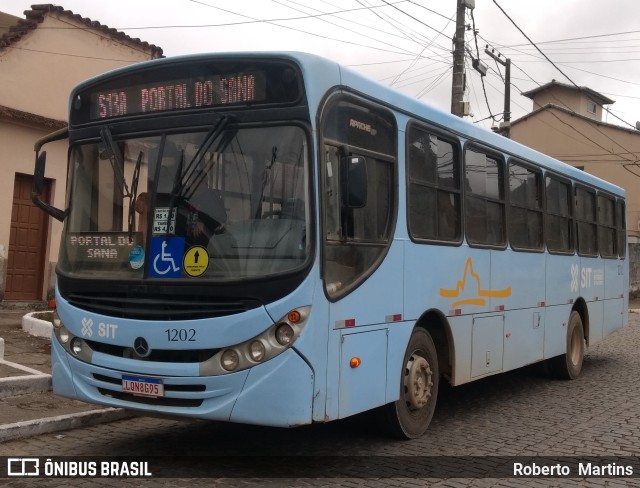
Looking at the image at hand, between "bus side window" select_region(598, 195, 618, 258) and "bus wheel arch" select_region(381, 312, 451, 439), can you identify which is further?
"bus side window" select_region(598, 195, 618, 258)

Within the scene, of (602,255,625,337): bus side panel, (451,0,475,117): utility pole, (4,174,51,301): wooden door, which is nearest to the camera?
(602,255,625,337): bus side panel

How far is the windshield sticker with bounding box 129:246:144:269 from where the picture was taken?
539 centimetres

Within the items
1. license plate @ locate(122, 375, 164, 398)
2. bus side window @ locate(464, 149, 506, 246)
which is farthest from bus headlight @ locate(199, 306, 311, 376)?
bus side window @ locate(464, 149, 506, 246)

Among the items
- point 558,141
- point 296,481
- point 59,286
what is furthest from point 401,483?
point 558,141

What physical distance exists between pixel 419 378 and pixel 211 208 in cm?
258

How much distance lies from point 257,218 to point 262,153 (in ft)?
1.53

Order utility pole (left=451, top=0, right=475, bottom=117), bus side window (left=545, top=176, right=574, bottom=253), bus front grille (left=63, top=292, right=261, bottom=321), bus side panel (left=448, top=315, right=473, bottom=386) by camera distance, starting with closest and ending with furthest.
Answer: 1. bus front grille (left=63, top=292, right=261, bottom=321)
2. bus side panel (left=448, top=315, right=473, bottom=386)
3. bus side window (left=545, top=176, right=574, bottom=253)
4. utility pole (left=451, top=0, right=475, bottom=117)

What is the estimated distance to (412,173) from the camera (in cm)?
652

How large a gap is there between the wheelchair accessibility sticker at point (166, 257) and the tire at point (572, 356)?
7.08 metres

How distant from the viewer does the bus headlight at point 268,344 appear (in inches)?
195

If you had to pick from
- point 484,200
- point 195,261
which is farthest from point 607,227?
point 195,261

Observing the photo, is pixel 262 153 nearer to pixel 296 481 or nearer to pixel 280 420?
pixel 280 420

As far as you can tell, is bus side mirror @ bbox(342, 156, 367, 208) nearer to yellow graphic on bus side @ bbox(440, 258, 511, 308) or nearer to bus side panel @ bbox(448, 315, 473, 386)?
yellow graphic on bus side @ bbox(440, 258, 511, 308)

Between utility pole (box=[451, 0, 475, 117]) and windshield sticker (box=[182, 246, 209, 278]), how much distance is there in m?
12.4
